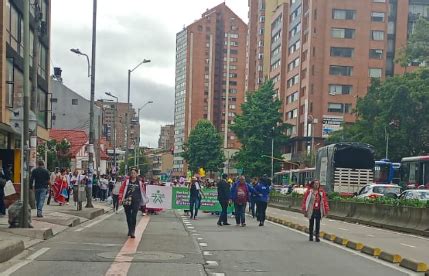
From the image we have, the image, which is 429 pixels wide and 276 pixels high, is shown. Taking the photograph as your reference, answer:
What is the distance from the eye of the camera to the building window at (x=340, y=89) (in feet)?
264

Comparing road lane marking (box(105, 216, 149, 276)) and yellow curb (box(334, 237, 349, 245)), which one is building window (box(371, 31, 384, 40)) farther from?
road lane marking (box(105, 216, 149, 276))

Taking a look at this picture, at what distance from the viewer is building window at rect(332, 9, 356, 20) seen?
80.8 m

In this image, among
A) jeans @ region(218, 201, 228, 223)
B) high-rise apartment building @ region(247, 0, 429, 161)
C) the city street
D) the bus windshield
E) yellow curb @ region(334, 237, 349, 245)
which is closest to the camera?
the city street

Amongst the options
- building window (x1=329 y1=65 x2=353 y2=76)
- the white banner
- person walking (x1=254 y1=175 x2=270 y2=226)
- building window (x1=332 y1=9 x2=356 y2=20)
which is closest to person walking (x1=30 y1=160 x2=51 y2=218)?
person walking (x1=254 y1=175 x2=270 y2=226)

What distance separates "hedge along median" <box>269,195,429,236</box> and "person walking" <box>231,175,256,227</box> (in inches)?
208

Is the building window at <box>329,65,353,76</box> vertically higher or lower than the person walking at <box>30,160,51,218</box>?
higher

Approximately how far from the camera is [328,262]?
11.5 m

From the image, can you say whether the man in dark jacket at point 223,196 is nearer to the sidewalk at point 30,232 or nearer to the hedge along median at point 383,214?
the sidewalk at point 30,232

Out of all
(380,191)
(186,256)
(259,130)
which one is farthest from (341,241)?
(259,130)

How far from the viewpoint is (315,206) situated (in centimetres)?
1567

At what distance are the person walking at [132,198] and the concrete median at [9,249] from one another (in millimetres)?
3433

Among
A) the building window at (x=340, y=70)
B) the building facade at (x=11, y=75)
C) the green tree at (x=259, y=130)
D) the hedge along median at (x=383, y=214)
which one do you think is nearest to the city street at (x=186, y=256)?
the hedge along median at (x=383, y=214)

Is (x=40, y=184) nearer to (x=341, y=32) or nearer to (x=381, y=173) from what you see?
(x=381, y=173)

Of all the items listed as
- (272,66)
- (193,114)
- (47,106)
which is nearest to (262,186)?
(47,106)
